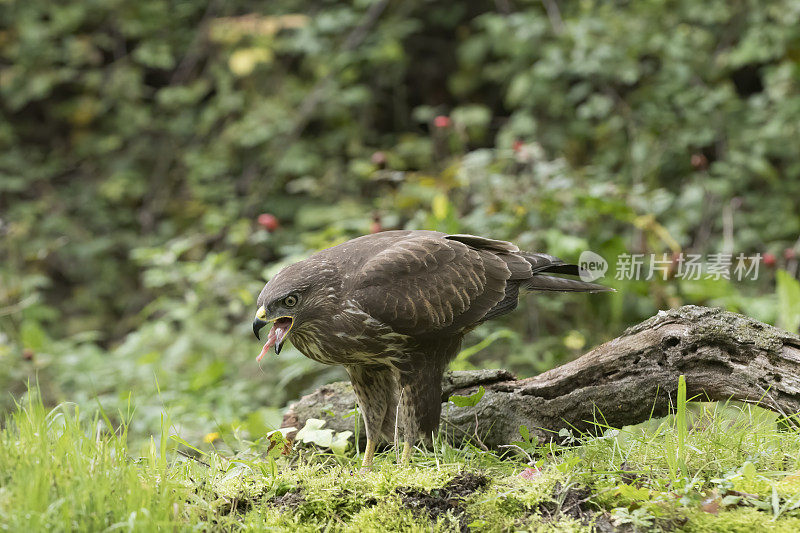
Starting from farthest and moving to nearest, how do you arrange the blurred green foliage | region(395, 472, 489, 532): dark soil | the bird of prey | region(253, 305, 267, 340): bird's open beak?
the blurred green foliage → the bird of prey → region(253, 305, 267, 340): bird's open beak → region(395, 472, 489, 532): dark soil

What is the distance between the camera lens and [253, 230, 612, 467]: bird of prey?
297 centimetres

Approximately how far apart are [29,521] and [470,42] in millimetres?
7749

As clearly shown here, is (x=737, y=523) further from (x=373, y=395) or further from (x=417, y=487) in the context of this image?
(x=373, y=395)

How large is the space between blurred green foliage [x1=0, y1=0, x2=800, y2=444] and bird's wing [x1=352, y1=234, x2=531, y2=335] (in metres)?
1.45

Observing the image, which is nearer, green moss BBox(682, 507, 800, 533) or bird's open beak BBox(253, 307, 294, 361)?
green moss BBox(682, 507, 800, 533)

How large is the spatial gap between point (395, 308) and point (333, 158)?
19.8 ft

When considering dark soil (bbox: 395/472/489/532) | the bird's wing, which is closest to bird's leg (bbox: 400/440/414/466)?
dark soil (bbox: 395/472/489/532)

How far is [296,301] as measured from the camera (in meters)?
2.92

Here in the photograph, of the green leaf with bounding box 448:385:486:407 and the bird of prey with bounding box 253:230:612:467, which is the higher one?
the bird of prey with bounding box 253:230:612:467

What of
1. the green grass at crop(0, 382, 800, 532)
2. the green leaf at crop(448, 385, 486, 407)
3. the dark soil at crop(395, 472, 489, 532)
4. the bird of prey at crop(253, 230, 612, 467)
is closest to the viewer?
the green grass at crop(0, 382, 800, 532)

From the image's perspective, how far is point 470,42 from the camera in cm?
877

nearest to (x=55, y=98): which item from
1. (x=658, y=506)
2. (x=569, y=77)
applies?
(x=569, y=77)

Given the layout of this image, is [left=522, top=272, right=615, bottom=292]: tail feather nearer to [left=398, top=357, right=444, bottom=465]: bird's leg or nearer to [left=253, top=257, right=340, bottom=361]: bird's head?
[left=398, top=357, right=444, bottom=465]: bird's leg

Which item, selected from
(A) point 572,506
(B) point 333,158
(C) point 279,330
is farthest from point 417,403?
(B) point 333,158
